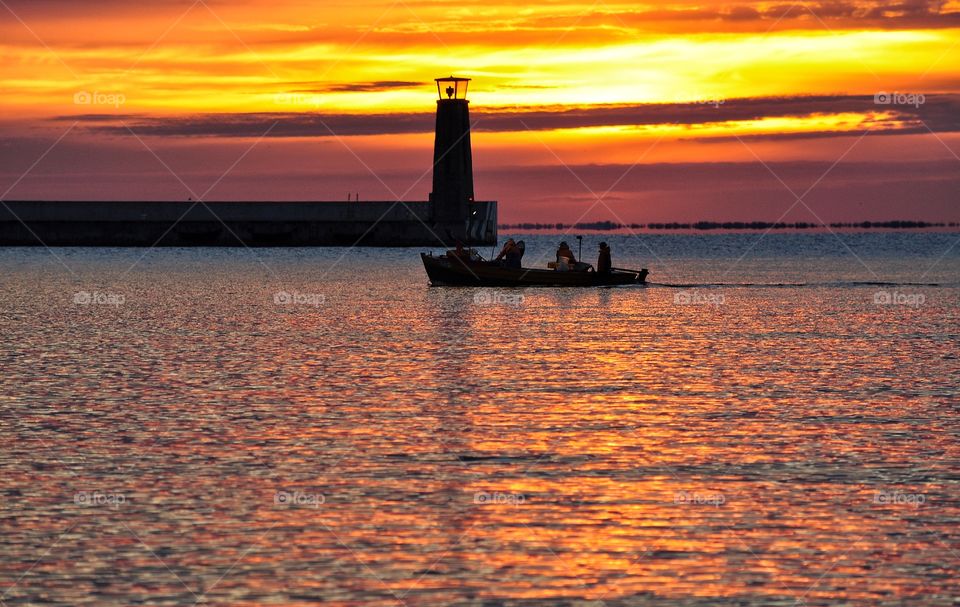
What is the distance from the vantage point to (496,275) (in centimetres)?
5256

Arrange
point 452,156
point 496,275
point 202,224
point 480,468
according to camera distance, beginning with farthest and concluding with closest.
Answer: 1. point 202,224
2. point 452,156
3. point 496,275
4. point 480,468

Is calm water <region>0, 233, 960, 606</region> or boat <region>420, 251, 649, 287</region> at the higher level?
boat <region>420, 251, 649, 287</region>

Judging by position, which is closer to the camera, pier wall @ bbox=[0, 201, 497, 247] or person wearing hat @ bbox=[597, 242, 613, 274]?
person wearing hat @ bbox=[597, 242, 613, 274]

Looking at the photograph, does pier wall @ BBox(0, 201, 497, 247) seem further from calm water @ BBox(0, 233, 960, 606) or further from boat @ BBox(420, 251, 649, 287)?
calm water @ BBox(0, 233, 960, 606)

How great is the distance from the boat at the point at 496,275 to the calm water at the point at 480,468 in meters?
17.3

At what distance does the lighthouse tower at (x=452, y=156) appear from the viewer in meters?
86.7

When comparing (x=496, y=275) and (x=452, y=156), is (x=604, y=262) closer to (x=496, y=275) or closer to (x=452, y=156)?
(x=496, y=275)

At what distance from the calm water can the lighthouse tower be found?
177 feet

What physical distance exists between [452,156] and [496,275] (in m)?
38.7

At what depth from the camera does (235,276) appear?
73625 millimetres

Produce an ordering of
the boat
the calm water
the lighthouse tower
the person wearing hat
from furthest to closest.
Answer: the lighthouse tower < the person wearing hat < the boat < the calm water

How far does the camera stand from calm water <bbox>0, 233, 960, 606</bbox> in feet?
34.3

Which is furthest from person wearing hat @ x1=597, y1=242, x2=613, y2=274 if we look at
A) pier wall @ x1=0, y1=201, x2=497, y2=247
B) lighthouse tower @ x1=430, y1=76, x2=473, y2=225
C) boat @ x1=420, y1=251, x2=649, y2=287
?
pier wall @ x1=0, y1=201, x2=497, y2=247

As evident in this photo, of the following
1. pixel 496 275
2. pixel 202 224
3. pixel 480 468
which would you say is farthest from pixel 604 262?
pixel 202 224
